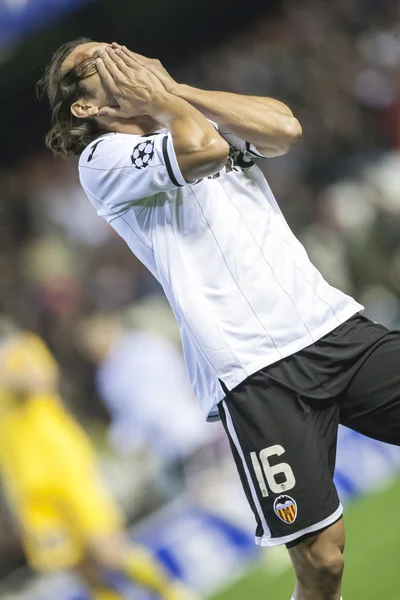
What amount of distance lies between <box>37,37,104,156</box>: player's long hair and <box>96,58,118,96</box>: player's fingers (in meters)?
0.10

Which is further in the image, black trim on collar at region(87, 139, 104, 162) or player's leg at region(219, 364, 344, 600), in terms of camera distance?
black trim on collar at region(87, 139, 104, 162)

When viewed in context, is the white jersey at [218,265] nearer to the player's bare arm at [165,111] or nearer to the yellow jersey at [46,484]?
the player's bare arm at [165,111]

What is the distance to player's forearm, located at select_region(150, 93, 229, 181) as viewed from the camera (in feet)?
9.96

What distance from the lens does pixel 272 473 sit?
3174mm

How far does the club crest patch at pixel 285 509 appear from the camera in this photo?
3.15 meters

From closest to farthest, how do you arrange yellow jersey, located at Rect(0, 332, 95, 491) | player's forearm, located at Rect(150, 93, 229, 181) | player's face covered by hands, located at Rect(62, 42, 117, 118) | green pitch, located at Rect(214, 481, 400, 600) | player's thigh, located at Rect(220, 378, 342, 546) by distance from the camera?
player's forearm, located at Rect(150, 93, 229, 181) → player's thigh, located at Rect(220, 378, 342, 546) → player's face covered by hands, located at Rect(62, 42, 117, 118) → green pitch, located at Rect(214, 481, 400, 600) → yellow jersey, located at Rect(0, 332, 95, 491)

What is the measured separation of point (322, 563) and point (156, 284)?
16.2 ft

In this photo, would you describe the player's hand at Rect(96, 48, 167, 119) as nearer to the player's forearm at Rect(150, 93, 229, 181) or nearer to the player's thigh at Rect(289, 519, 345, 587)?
the player's forearm at Rect(150, 93, 229, 181)

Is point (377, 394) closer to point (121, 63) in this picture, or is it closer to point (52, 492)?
point (121, 63)

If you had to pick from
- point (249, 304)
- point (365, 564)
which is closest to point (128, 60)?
point (249, 304)

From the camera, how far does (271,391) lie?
3186 mm

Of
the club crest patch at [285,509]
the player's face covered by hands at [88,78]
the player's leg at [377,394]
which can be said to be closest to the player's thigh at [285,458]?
the club crest patch at [285,509]

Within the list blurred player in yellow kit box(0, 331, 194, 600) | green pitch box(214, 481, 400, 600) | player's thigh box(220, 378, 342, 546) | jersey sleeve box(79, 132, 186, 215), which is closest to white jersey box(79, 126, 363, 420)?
jersey sleeve box(79, 132, 186, 215)

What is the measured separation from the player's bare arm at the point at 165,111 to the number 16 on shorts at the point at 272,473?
2.97 feet
